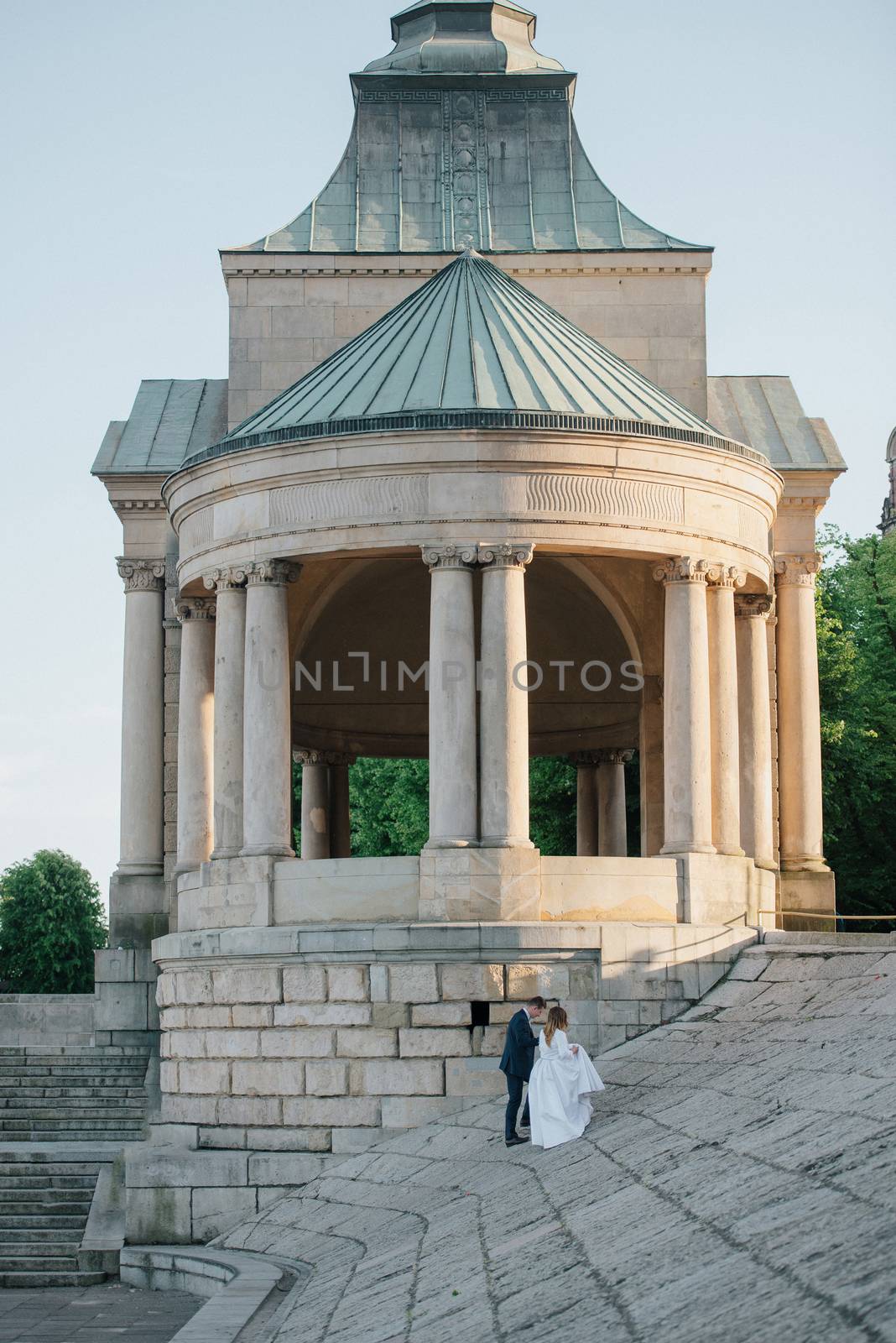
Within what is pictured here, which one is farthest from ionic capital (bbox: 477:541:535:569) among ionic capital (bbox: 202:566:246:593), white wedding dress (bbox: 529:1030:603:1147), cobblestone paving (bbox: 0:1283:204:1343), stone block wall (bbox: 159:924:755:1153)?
cobblestone paving (bbox: 0:1283:204:1343)

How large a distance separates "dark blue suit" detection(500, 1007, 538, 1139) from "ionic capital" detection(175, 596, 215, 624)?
432 inches

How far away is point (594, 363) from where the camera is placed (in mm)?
30109

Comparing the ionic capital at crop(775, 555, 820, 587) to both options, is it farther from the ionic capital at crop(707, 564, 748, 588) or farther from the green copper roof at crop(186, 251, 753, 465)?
the ionic capital at crop(707, 564, 748, 588)

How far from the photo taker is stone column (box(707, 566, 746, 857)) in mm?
28562

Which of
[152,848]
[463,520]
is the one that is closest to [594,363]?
[463,520]

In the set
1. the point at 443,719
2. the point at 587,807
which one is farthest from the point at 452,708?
the point at 587,807

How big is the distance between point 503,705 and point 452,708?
701 millimetres

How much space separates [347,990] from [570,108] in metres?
22.2

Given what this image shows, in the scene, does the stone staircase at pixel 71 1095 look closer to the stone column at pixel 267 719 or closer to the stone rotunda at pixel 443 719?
the stone rotunda at pixel 443 719

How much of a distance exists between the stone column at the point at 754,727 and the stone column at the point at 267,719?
25.1 feet

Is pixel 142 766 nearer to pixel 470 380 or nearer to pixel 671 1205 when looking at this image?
pixel 470 380

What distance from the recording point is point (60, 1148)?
1169 inches

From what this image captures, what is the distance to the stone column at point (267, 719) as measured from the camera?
27.5m

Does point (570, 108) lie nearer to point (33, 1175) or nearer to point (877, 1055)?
point (33, 1175)
